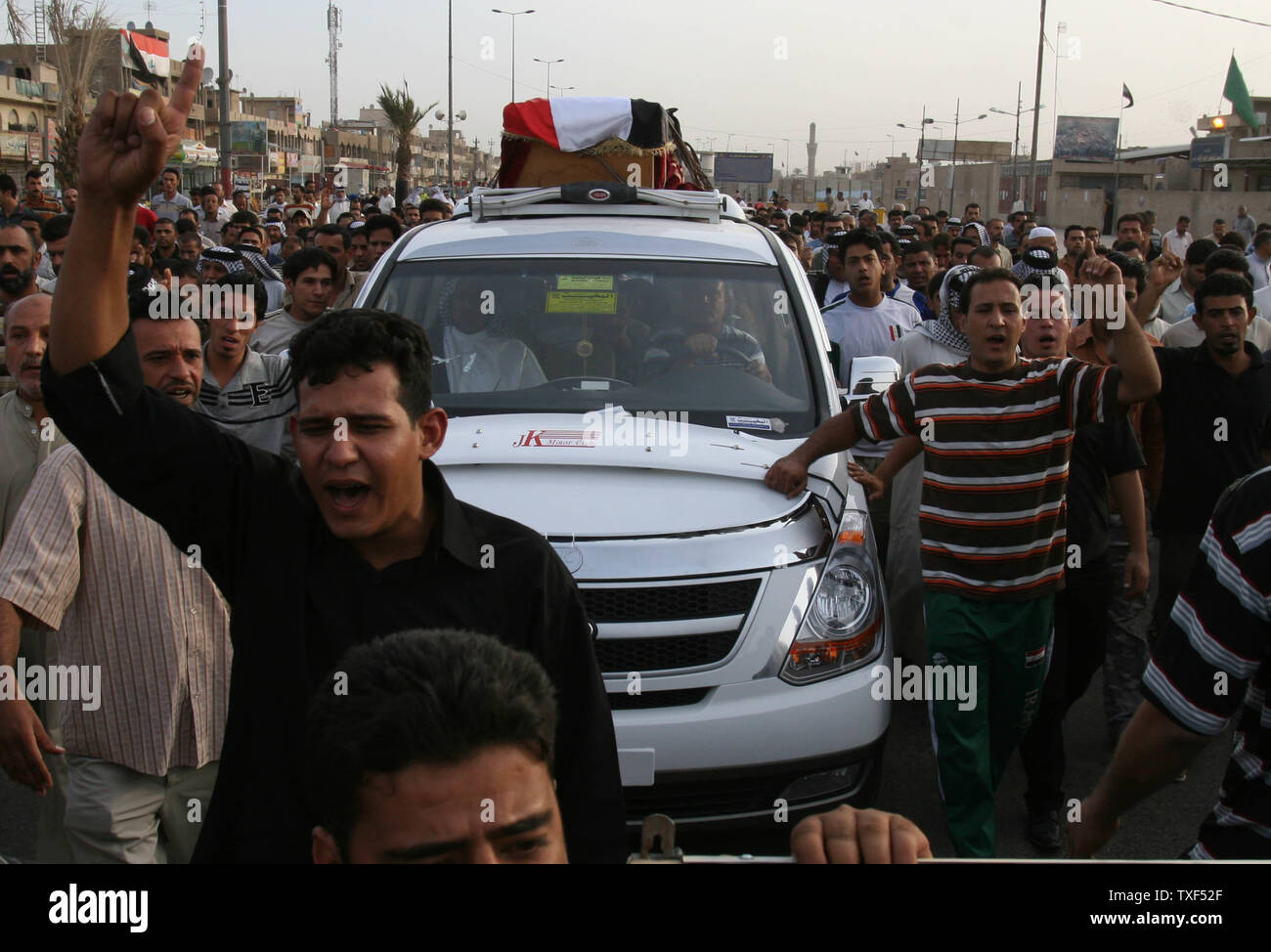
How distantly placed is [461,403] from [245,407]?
77 centimetres

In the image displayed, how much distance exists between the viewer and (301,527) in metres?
2.16

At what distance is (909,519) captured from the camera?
570 cm

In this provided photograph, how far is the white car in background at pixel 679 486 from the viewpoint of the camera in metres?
3.72

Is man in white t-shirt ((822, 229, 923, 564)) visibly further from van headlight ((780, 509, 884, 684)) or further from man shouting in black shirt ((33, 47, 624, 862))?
man shouting in black shirt ((33, 47, 624, 862))

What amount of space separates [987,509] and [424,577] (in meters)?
2.60

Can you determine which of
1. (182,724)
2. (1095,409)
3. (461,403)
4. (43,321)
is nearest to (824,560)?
(1095,409)

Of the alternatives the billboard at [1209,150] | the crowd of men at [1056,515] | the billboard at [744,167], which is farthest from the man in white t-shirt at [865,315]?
the billboard at [1209,150]

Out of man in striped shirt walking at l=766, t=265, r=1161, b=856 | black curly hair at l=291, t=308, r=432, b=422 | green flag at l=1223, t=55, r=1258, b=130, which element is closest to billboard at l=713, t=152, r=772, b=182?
green flag at l=1223, t=55, r=1258, b=130

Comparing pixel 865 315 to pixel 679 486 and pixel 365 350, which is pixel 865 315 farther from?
pixel 365 350

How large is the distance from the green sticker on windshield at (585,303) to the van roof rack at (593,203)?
3.29ft

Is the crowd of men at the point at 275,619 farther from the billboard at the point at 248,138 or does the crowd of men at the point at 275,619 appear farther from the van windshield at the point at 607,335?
the billboard at the point at 248,138

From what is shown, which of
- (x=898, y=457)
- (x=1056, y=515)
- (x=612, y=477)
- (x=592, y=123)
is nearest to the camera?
(x=612, y=477)

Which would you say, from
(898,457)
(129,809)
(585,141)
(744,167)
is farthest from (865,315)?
(744,167)
